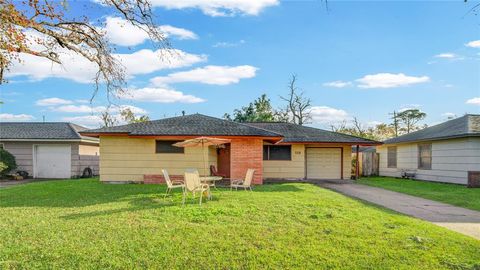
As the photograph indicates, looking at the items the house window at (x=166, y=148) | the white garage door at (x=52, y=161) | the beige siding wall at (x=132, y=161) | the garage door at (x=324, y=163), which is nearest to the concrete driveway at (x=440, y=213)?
the garage door at (x=324, y=163)

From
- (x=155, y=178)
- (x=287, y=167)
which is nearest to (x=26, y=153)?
(x=155, y=178)

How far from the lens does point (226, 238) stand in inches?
247

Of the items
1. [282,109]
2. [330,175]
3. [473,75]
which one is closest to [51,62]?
[330,175]

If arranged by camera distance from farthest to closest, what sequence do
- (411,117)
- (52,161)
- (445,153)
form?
(411,117) < (52,161) < (445,153)

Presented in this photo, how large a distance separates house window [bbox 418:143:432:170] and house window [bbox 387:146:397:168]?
3622 millimetres

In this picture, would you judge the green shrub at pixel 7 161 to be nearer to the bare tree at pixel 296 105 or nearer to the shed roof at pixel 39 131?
the shed roof at pixel 39 131

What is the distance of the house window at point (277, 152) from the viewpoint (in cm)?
1969

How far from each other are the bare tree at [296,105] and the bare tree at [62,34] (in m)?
29.2

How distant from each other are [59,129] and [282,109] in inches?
983

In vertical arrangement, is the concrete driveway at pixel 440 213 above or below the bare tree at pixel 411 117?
below

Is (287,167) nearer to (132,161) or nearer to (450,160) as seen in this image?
(132,161)

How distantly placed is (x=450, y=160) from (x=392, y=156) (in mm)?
7792

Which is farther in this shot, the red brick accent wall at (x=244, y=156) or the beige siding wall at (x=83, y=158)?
the beige siding wall at (x=83, y=158)

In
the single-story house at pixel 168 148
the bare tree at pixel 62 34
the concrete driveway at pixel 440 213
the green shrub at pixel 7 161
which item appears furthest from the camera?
the green shrub at pixel 7 161
